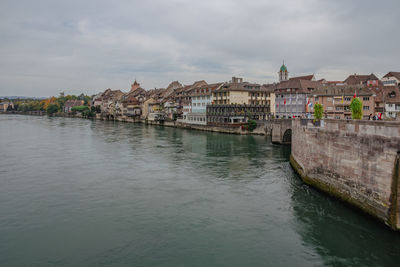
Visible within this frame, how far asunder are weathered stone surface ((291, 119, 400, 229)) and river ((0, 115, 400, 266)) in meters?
0.84

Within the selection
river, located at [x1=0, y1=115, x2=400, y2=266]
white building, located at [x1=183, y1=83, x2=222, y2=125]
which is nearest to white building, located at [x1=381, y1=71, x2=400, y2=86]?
white building, located at [x1=183, y1=83, x2=222, y2=125]

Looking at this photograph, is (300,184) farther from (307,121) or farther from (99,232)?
(99,232)

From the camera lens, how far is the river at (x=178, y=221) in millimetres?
13484

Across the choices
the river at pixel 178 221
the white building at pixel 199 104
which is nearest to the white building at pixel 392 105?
the white building at pixel 199 104

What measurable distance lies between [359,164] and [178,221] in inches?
406

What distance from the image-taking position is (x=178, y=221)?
17.1 meters

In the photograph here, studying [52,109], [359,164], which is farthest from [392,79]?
[52,109]

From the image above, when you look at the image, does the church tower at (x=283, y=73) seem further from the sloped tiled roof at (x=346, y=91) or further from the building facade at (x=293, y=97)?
the sloped tiled roof at (x=346, y=91)

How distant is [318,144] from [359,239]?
30.1 feet

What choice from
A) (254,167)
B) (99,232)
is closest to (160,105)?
(254,167)

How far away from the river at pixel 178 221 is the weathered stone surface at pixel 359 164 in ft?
2.75

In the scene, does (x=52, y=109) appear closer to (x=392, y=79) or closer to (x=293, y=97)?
(x=293, y=97)

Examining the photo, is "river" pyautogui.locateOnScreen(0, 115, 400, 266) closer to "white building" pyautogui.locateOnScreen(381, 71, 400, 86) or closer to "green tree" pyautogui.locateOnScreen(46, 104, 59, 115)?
"white building" pyautogui.locateOnScreen(381, 71, 400, 86)

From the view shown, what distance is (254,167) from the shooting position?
31.2m
